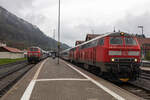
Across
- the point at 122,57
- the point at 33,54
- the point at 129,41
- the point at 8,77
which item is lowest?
the point at 8,77

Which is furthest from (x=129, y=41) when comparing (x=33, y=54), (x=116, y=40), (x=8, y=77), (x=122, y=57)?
(x=33, y=54)

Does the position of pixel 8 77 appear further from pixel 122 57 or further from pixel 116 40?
pixel 122 57

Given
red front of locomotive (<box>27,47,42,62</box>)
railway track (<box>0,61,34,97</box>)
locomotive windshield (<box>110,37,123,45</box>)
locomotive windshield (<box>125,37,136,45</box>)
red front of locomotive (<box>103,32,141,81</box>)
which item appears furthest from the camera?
red front of locomotive (<box>27,47,42,62</box>)

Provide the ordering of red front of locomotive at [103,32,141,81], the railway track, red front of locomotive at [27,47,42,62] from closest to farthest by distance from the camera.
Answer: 1. the railway track
2. red front of locomotive at [103,32,141,81]
3. red front of locomotive at [27,47,42,62]

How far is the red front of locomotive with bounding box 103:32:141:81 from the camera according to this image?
10.1 m

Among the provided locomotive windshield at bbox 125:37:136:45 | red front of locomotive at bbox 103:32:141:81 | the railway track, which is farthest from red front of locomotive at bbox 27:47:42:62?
locomotive windshield at bbox 125:37:136:45

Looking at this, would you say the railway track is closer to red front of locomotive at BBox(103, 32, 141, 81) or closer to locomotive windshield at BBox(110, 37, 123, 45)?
red front of locomotive at BBox(103, 32, 141, 81)

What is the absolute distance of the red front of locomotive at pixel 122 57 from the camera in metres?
10.1

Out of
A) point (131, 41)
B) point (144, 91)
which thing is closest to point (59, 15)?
point (131, 41)

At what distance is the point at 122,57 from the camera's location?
412 inches

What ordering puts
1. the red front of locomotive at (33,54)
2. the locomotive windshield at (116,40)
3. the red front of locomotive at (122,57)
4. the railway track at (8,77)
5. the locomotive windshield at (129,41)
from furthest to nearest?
the red front of locomotive at (33,54)
the locomotive windshield at (129,41)
the locomotive windshield at (116,40)
the red front of locomotive at (122,57)
the railway track at (8,77)

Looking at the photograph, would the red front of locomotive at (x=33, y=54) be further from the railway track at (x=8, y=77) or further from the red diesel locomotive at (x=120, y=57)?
the red diesel locomotive at (x=120, y=57)

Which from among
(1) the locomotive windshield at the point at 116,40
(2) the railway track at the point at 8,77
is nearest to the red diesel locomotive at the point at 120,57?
(1) the locomotive windshield at the point at 116,40

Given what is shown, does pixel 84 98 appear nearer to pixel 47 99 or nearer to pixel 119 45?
pixel 47 99
